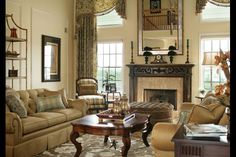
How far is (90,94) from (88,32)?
6.07ft

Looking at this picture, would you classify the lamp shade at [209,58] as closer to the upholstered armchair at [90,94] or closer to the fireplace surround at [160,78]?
the fireplace surround at [160,78]

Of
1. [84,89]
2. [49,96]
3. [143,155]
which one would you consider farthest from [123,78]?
[143,155]

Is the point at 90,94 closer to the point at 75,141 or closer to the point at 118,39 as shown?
the point at 118,39

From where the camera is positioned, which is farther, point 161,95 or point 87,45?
point 87,45

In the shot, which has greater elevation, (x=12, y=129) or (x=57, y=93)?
(x=57, y=93)

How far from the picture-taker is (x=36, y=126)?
167 inches

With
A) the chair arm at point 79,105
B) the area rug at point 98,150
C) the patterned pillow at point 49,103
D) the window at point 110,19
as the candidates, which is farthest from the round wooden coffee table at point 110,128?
the window at point 110,19

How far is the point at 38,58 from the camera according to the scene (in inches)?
271

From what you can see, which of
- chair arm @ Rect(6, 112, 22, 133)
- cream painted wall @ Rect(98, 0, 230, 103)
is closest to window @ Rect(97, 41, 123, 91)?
cream painted wall @ Rect(98, 0, 230, 103)

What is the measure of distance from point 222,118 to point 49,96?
3446mm

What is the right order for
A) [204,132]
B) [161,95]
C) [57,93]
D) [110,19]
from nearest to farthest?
1. [204,132]
2. [57,93]
3. [161,95]
4. [110,19]

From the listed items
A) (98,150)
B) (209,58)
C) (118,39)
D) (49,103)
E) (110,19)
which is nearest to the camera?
(98,150)

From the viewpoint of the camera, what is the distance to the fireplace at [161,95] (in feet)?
25.1

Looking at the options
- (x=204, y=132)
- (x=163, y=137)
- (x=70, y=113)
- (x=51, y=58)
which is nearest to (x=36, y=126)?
(x=70, y=113)
